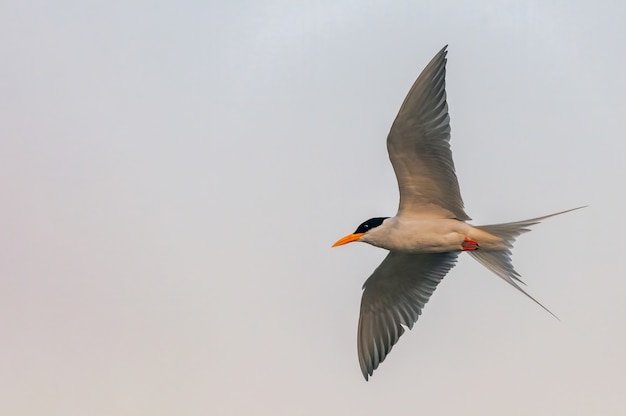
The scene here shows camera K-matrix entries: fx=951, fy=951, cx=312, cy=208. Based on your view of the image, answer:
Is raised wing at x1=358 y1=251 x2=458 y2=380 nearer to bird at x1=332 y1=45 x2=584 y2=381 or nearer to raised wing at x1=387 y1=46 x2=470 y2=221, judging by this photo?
bird at x1=332 y1=45 x2=584 y2=381

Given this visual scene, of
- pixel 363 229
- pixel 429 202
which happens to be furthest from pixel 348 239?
pixel 429 202

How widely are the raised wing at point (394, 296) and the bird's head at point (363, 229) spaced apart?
3.10ft

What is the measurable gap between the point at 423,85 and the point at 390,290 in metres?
2.84

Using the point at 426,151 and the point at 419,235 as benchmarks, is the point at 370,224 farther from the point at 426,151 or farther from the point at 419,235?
the point at 426,151

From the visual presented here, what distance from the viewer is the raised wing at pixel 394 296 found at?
36.1 feet

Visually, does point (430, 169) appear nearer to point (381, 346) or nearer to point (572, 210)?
point (572, 210)

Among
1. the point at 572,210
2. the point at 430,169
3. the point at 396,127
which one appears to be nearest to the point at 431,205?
the point at 430,169

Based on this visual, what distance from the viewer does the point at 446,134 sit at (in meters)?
9.66

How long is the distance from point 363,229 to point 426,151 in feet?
3.51

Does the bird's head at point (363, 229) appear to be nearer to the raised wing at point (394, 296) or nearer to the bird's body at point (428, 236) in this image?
the bird's body at point (428, 236)

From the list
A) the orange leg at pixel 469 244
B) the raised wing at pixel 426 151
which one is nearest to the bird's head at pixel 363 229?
the raised wing at pixel 426 151

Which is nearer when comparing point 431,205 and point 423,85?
point 423,85

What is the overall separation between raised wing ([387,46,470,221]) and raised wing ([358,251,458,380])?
988mm

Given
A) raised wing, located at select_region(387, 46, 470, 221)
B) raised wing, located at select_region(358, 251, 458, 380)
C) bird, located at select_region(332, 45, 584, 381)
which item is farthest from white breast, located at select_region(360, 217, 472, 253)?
raised wing, located at select_region(358, 251, 458, 380)
